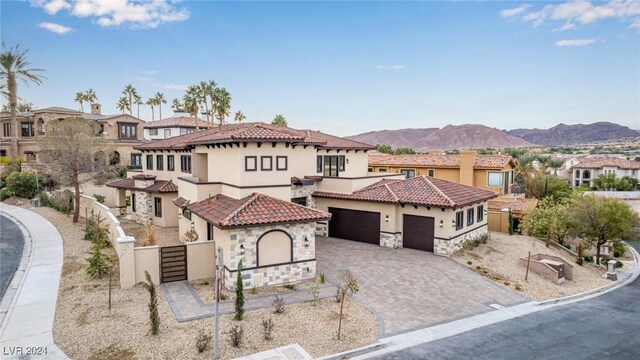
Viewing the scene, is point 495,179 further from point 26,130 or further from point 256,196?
point 26,130

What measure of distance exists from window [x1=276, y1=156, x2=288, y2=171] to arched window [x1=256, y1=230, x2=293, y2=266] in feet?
14.6

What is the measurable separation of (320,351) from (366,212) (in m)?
14.2

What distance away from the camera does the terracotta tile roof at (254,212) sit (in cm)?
1571

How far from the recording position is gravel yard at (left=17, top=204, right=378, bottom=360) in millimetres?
10945

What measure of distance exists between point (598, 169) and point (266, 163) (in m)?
91.1

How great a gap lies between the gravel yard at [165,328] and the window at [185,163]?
1296 cm

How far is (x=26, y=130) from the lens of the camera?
5603cm

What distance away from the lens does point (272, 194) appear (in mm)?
19578

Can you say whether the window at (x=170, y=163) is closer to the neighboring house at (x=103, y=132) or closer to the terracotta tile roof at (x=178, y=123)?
the terracotta tile roof at (x=178, y=123)

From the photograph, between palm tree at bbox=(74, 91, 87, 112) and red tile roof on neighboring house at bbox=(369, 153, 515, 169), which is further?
palm tree at bbox=(74, 91, 87, 112)

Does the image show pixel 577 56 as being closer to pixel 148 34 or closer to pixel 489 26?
pixel 489 26

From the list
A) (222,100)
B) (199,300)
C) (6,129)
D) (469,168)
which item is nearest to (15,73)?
(6,129)

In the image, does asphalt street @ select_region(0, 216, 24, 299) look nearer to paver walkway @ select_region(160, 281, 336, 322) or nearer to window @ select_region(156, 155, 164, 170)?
paver walkway @ select_region(160, 281, 336, 322)

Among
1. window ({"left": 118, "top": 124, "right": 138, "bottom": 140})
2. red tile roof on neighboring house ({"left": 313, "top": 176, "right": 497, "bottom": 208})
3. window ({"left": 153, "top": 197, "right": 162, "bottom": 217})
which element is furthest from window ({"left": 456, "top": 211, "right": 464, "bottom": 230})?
window ({"left": 118, "top": 124, "right": 138, "bottom": 140})
